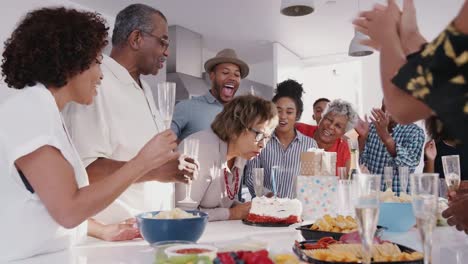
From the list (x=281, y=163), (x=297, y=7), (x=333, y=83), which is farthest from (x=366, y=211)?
(x=333, y=83)

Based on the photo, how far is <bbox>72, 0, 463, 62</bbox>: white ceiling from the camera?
4.77m

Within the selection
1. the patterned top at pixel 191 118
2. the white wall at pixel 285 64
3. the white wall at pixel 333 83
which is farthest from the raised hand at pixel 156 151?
the white wall at pixel 333 83

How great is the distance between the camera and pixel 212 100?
9.98ft

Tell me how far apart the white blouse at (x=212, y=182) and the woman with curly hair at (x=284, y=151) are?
0.44 metres

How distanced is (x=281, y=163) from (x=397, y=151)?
79 centimetres

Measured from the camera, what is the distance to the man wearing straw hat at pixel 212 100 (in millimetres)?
2932

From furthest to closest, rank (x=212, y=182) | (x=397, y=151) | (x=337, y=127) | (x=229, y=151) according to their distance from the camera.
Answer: (x=337, y=127)
(x=397, y=151)
(x=229, y=151)
(x=212, y=182)

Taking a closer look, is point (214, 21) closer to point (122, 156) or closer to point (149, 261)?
point (122, 156)

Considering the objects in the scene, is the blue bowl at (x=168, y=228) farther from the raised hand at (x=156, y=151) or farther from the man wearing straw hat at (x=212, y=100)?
the man wearing straw hat at (x=212, y=100)

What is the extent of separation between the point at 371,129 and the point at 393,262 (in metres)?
2.43

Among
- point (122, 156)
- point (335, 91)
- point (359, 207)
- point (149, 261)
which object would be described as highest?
point (335, 91)

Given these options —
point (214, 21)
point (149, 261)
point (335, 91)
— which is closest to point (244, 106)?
point (149, 261)

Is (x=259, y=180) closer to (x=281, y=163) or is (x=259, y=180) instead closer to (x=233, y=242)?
(x=233, y=242)

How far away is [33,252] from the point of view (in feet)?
3.78
